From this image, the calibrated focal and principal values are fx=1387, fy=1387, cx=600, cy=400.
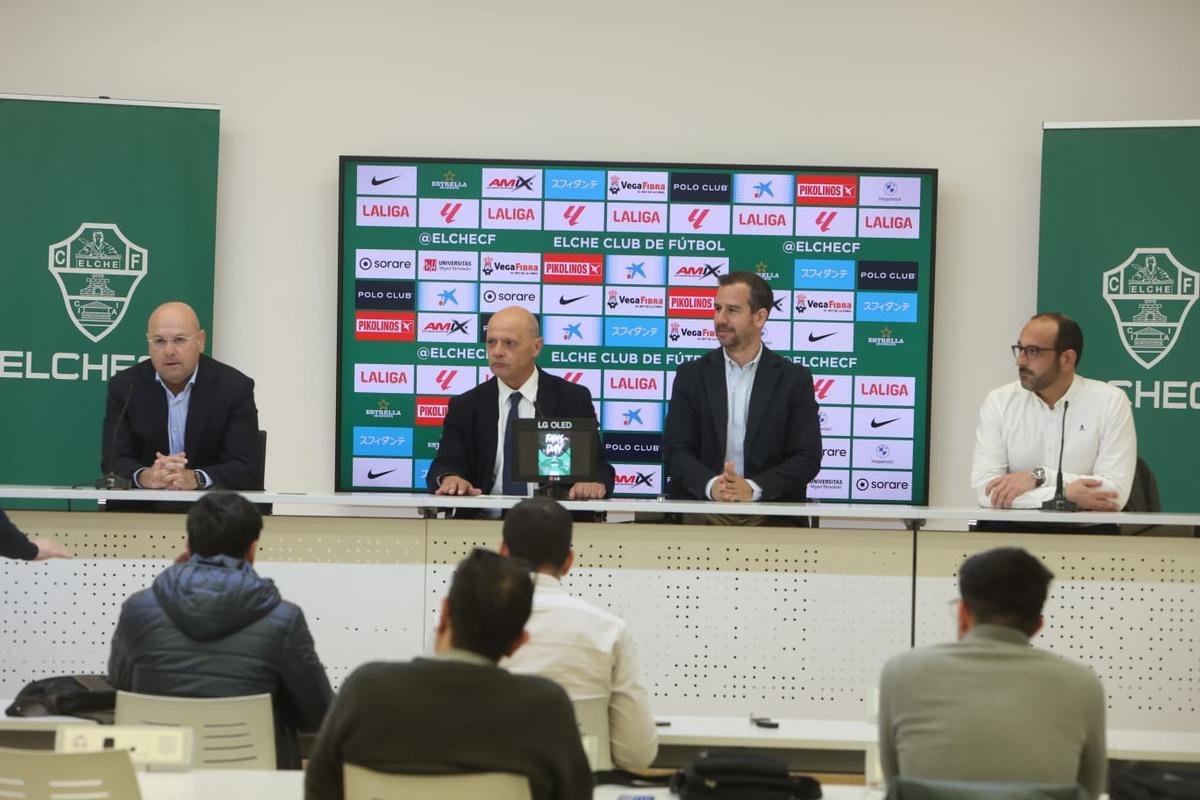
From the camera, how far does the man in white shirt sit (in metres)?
4.97

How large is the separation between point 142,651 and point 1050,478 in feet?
10.4

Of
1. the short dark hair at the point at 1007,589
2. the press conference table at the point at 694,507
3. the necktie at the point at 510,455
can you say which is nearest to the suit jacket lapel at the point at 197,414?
the press conference table at the point at 694,507

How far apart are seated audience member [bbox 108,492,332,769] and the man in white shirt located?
8.62 ft

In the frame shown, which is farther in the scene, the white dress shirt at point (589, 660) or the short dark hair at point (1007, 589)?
the white dress shirt at point (589, 660)

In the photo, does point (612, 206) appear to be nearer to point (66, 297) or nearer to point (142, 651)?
point (66, 297)

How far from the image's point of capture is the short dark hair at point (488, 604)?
87.1 inches

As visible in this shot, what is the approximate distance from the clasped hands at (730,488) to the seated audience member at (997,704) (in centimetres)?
228

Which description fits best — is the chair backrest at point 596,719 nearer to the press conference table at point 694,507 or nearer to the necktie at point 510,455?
the press conference table at point 694,507

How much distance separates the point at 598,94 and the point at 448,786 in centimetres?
557

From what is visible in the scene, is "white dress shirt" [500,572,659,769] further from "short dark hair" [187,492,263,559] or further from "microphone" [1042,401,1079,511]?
"microphone" [1042,401,1079,511]

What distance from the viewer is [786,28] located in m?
7.28

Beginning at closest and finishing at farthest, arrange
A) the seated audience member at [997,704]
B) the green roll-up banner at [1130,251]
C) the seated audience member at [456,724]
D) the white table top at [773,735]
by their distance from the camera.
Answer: the seated audience member at [456,724] < the seated audience member at [997,704] < the white table top at [773,735] < the green roll-up banner at [1130,251]

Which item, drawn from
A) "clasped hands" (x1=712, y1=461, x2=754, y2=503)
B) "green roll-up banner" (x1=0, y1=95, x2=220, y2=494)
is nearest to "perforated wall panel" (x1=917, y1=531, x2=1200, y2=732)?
"clasped hands" (x1=712, y1=461, x2=754, y2=503)

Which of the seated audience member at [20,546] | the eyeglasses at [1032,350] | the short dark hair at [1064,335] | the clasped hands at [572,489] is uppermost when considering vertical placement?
the short dark hair at [1064,335]
